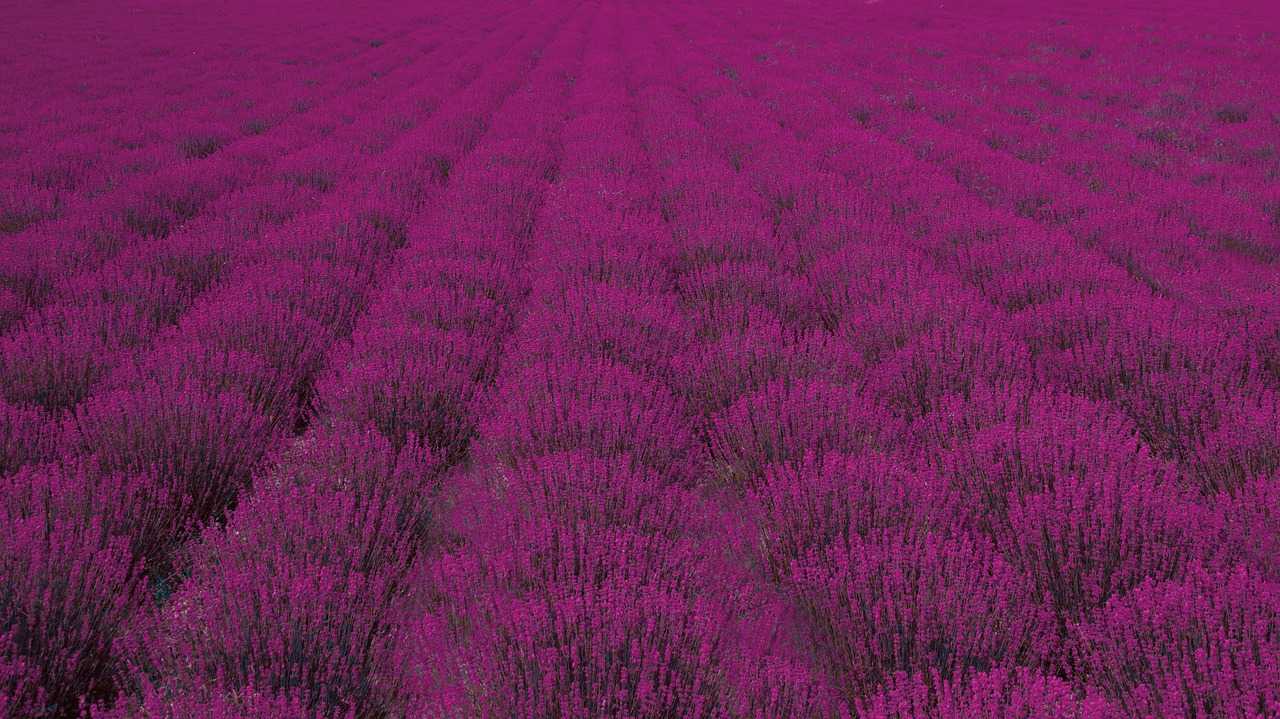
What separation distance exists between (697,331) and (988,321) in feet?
4.06

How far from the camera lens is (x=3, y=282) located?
10.8 ft

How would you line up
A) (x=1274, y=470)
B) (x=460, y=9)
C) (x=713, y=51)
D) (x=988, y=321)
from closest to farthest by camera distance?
(x=1274, y=470) → (x=988, y=321) → (x=713, y=51) → (x=460, y=9)

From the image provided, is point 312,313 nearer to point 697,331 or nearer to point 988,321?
point 697,331

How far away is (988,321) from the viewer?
2.90 meters

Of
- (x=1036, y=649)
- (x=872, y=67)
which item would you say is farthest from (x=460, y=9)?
(x=1036, y=649)

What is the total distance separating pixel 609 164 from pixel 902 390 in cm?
355

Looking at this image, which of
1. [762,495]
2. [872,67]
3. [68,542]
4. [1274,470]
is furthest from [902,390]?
[872,67]

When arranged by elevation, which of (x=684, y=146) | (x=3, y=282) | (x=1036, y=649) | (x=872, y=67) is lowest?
(x=1036, y=649)

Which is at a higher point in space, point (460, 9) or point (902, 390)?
point (460, 9)

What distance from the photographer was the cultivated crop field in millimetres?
1484

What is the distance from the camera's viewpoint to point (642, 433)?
7.45 ft

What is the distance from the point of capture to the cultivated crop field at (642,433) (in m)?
1.48

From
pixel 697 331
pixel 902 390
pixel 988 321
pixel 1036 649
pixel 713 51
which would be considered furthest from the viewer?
pixel 713 51

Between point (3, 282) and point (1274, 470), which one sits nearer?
point (1274, 470)
